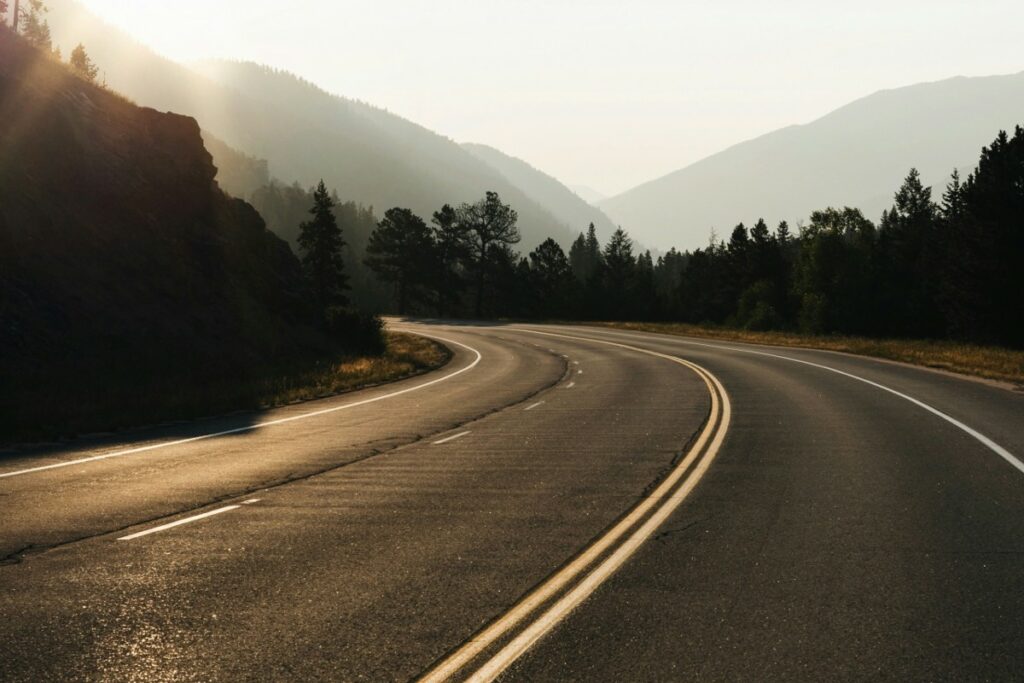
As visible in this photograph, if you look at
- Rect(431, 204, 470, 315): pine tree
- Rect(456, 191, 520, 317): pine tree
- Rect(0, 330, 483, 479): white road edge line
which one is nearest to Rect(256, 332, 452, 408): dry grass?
Rect(0, 330, 483, 479): white road edge line

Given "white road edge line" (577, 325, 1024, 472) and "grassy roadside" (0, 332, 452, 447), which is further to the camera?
"grassy roadside" (0, 332, 452, 447)

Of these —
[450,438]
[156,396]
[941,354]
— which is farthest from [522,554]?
[941,354]

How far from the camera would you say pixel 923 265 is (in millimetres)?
92125

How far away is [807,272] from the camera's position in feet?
322

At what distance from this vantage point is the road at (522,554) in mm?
4930

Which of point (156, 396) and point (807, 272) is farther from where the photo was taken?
point (807, 272)

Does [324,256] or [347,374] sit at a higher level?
[324,256]

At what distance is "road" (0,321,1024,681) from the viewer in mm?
4930

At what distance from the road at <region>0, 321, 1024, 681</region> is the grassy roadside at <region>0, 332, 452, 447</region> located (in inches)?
61.4

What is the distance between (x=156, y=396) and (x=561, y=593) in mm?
17089

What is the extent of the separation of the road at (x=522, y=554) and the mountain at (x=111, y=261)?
24.4 ft

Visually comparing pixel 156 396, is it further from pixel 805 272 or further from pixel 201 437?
pixel 805 272

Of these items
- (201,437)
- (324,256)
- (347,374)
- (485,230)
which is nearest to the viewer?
(201,437)

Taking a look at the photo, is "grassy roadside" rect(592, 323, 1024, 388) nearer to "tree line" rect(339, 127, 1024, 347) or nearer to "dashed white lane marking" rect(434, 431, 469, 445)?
"dashed white lane marking" rect(434, 431, 469, 445)
